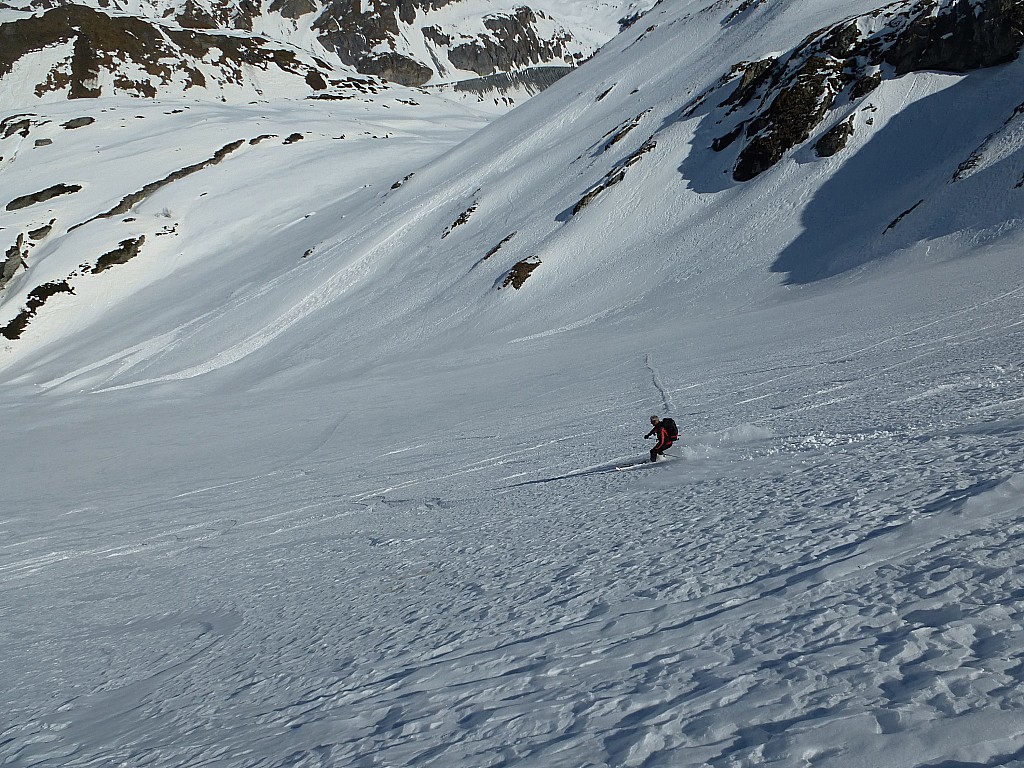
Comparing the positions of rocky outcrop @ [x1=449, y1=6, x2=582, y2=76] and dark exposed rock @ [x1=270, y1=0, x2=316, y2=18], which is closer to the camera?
rocky outcrop @ [x1=449, y1=6, x2=582, y2=76]

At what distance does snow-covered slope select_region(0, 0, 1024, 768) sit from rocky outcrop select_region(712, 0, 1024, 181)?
20 cm

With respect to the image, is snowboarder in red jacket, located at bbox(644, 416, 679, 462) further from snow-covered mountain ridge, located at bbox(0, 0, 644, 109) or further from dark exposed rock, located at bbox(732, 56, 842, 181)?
snow-covered mountain ridge, located at bbox(0, 0, 644, 109)

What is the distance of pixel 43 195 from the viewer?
225ft

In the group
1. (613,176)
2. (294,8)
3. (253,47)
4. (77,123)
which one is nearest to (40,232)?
(77,123)

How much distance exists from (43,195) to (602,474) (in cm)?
7783

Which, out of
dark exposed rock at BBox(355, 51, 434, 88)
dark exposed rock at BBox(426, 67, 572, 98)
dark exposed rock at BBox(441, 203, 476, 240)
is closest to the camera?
dark exposed rock at BBox(441, 203, 476, 240)

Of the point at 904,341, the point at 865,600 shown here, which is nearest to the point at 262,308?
the point at 904,341

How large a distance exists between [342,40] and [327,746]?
19581 centimetres

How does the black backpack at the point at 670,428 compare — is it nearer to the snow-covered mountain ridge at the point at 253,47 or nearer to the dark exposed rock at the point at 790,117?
the dark exposed rock at the point at 790,117

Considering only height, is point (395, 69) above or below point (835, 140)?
above

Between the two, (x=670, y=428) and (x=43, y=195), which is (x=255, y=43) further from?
(x=670, y=428)

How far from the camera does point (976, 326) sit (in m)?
12.2

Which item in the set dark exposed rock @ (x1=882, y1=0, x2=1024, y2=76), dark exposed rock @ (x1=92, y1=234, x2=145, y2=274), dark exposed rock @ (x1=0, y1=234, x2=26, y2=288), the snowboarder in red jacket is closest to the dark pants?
the snowboarder in red jacket

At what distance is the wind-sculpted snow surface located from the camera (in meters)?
3.53
